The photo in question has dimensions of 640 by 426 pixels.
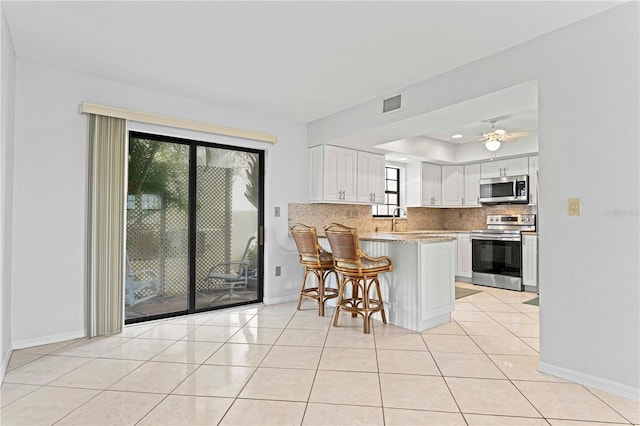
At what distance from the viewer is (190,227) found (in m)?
4.02

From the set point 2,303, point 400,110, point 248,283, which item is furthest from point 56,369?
point 400,110

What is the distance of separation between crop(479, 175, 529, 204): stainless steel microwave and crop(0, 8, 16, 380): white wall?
623 cm

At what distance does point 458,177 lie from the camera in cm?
656

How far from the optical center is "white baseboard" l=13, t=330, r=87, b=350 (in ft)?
9.68

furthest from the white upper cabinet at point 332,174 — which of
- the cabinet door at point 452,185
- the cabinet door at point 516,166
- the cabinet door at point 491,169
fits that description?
the cabinet door at point 516,166

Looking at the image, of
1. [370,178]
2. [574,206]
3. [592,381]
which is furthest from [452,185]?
[592,381]

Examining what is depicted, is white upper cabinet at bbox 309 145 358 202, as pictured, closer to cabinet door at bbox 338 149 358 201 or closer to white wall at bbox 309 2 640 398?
cabinet door at bbox 338 149 358 201

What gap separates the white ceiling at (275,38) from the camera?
7.54ft

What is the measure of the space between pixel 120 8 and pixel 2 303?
2130 millimetres

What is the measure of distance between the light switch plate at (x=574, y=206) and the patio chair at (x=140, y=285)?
3798 millimetres

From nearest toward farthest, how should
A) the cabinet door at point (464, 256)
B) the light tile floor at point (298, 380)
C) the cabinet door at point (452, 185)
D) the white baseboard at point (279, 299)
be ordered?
the light tile floor at point (298, 380), the white baseboard at point (279, 299), the cabinet door at point (464, 256), the cabinet door at point (452, 185)

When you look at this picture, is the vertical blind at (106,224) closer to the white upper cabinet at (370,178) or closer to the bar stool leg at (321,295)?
the bar stool leg at (321,295)

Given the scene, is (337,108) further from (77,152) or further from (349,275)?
(77,152)

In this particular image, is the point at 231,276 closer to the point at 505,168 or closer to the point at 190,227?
the point at 190,227
